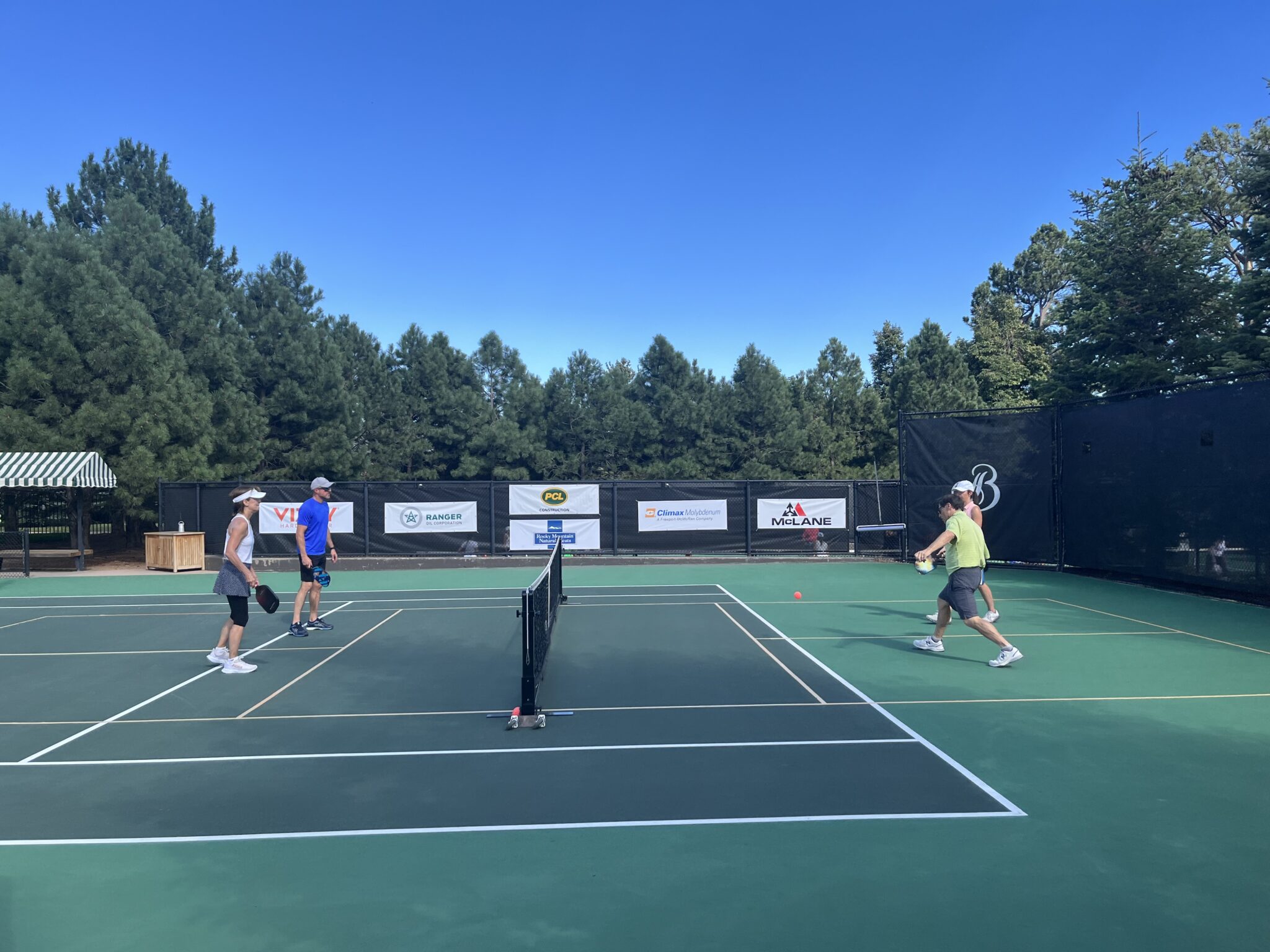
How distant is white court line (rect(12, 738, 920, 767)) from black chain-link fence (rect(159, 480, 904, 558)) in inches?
598

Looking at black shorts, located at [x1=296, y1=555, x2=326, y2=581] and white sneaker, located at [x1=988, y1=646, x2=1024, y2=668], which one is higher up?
black shorts, located at [x1=296, y1=555, x2=326, y2=581]

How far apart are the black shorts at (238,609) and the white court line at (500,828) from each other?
3937mm

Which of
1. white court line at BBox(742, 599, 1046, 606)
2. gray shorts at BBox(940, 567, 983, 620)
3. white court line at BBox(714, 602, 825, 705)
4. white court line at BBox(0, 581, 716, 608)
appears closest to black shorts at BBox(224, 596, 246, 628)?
white court line at BBox(714, 602, 825, 705)

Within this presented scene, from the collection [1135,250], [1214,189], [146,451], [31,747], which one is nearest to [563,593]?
[31,747]

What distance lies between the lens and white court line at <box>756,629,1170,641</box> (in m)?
9.98

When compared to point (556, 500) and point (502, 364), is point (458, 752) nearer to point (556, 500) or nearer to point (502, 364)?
point (556, 500)

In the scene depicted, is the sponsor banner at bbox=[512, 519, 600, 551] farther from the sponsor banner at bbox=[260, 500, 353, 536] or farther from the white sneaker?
the white sneaker

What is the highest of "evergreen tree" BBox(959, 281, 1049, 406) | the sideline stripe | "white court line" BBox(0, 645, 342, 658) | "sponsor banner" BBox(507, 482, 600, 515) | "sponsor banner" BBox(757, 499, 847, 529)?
"evergreen tree" BBox(959, 281, 1049, 406)

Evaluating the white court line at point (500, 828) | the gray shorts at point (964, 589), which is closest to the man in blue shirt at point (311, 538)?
the white court line at point (500, 828)

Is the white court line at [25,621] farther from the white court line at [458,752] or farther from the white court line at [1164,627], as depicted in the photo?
the white court line at [1164,627]

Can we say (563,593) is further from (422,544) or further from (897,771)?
(897,771)

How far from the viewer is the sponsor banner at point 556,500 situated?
2134 centimetres

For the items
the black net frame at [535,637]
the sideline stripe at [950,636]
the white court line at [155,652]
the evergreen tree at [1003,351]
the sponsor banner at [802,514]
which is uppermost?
the evergreen tree at [1003,351]

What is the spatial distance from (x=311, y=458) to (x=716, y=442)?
17.6 metres
